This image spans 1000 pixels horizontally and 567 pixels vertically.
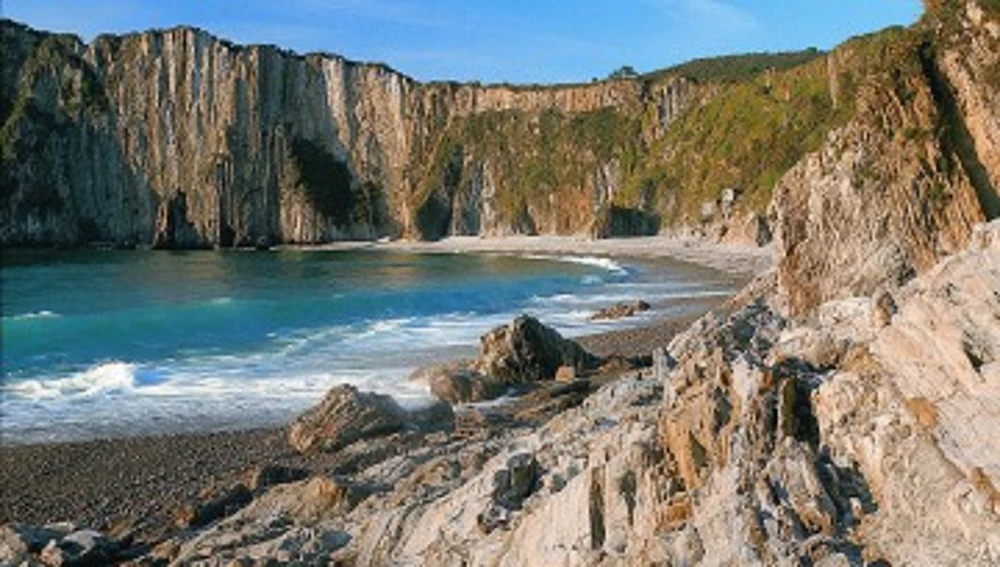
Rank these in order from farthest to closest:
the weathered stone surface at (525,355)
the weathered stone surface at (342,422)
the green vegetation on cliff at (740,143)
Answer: the green vegetation on cliff at (740,143)
the weathered stone surface at (525,355)
the weathered stone surface at (342,422)

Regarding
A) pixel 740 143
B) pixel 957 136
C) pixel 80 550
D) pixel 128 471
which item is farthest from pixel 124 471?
pixel 740 143

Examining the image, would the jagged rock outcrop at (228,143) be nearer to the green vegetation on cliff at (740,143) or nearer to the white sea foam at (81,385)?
the green vegetation on cliff at (740,143)

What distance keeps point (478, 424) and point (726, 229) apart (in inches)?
2956

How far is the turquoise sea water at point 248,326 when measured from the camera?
1093 inches

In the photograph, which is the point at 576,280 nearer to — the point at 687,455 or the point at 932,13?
the point at 932,13

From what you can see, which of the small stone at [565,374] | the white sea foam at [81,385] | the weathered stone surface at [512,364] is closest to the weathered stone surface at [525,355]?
the weathered stone surface at [512,364]

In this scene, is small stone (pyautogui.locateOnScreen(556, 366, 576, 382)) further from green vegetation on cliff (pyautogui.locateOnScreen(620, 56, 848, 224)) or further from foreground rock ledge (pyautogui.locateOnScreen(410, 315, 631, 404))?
green vegetation on cliff (pyautogui.locateOnScreen(620, 56, 848, 224))

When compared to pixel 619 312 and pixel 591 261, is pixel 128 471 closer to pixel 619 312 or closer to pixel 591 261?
pixel 619 312

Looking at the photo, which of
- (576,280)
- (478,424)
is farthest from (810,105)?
(478,424)

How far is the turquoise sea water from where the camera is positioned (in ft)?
91.0

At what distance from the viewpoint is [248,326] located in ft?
155

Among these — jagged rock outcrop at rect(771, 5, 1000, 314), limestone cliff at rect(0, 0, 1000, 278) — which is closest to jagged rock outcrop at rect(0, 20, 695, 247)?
limestone cliff at rect(0, 0, 1000, 278)

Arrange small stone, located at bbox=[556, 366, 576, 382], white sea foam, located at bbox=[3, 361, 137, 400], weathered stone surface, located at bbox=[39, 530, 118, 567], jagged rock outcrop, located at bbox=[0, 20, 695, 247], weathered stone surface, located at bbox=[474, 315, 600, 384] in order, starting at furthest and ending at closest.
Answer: jagged rock outcrop, located at bbox=[0, 20, 695, 247]
white sea foam, located at bbox=[3, 361, 137, 400]
small stone, located at bbox=[556, 366, 576, 382]
weathered stone surface, located at bbox=[474, 315, 600, 384]
weathered stone surface, located at bbox=[39, 530, 118, 567]

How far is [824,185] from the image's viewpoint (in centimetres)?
1802
